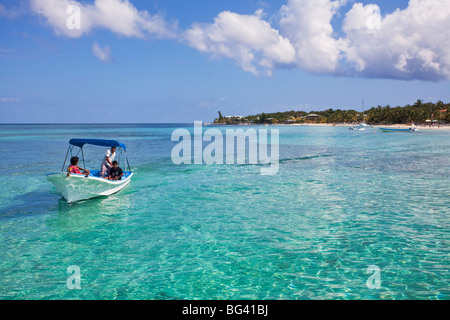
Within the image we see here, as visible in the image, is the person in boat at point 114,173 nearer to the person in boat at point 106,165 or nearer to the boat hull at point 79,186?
the person in boat at point 106,165

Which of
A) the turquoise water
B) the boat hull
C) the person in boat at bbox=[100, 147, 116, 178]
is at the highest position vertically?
the person in boat at bbox=[100, 147, 116, 178]

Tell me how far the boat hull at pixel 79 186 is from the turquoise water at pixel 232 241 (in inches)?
18.8

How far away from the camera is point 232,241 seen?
33.2 ft

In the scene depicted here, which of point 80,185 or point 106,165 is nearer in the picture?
point 80,185

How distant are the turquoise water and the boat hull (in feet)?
1.57

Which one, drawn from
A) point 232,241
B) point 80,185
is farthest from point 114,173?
point 232,241

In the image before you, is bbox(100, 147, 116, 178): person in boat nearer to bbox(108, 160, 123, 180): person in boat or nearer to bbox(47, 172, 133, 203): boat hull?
bbox(108, 160, 123, 180): person in boat

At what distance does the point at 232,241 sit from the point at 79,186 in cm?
841

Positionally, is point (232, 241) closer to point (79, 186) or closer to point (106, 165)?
point (79, 186)

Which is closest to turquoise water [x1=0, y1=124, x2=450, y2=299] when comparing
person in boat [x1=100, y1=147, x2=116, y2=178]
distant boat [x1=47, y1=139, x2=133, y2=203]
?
distant boat [x1=47, y1=139, x2=133, y2=203]

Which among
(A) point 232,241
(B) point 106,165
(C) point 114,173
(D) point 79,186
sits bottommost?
(A) point 232,241

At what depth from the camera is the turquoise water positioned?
24.0 feet

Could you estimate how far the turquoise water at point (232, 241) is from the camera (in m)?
7.32

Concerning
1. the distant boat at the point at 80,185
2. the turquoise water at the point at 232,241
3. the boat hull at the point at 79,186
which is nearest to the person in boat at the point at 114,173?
the distant boat at the point at 80,185
